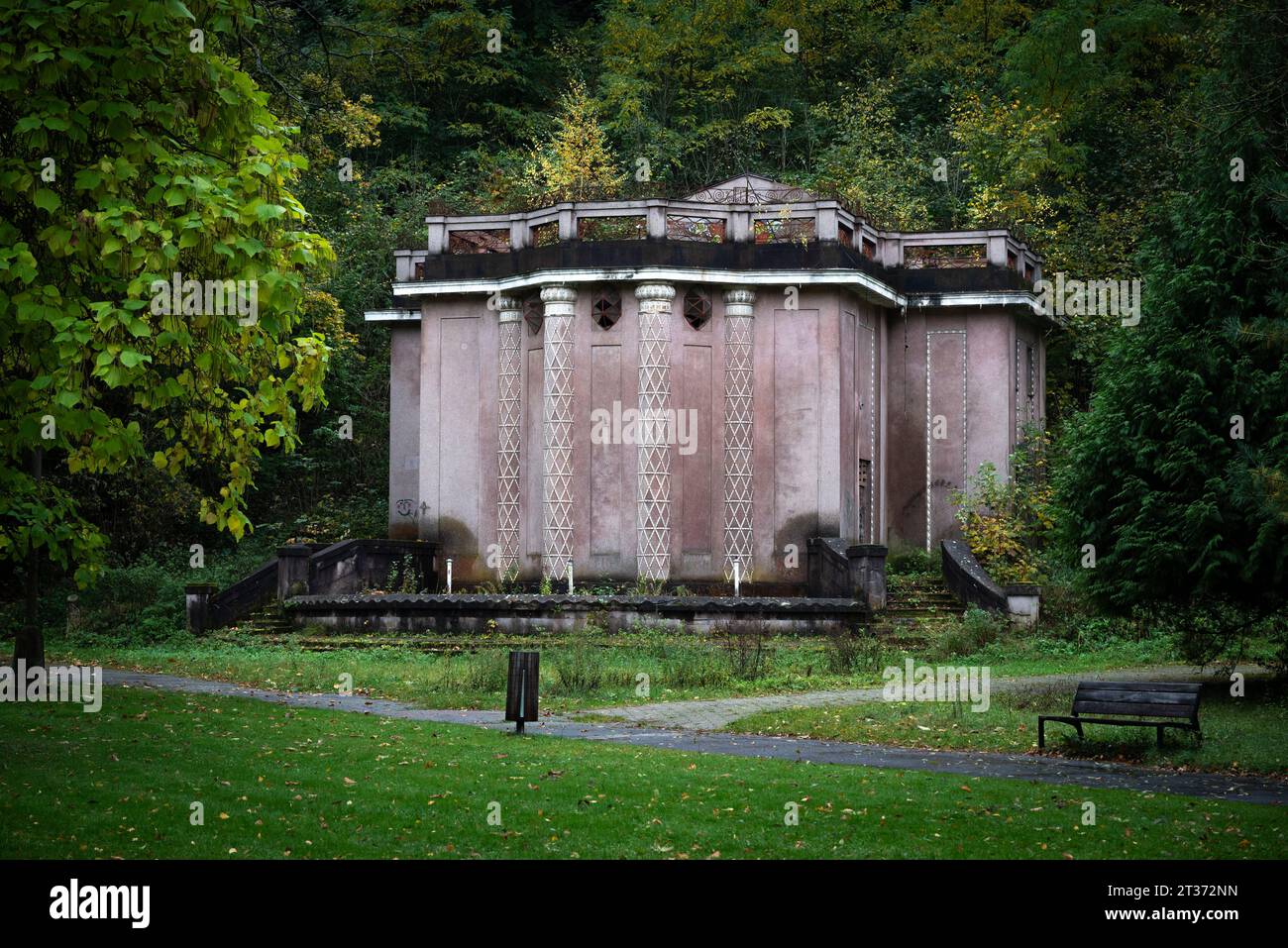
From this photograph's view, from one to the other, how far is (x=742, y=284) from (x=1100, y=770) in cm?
1814

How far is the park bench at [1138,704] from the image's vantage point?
16.5 meters

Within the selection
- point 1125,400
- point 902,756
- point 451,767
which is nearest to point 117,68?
point 451,767

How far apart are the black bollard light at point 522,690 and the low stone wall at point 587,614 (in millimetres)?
9828

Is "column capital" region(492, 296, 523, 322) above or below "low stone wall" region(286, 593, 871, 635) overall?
above

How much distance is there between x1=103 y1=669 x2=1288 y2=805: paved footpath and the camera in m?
14.3

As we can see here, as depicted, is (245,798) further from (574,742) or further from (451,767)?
(574,742)

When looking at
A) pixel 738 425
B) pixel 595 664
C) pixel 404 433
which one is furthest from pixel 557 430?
pixel 595 664

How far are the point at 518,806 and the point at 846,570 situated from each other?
55.3 feet

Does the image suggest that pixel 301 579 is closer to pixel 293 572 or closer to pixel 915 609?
pixel 293 572

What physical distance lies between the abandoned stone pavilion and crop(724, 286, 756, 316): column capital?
4 cm

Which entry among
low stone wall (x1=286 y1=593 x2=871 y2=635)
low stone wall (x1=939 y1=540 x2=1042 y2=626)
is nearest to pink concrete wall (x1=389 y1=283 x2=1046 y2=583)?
low stone wall (x1=939 y1=540 x2=1042 y2=626)

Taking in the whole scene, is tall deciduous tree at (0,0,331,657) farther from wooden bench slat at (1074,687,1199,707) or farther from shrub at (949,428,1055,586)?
shrub at (949,428,1055,586)

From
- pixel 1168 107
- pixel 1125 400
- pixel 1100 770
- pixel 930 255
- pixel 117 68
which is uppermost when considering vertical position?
pixel 1168 107

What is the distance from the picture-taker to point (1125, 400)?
21719 millimetres
